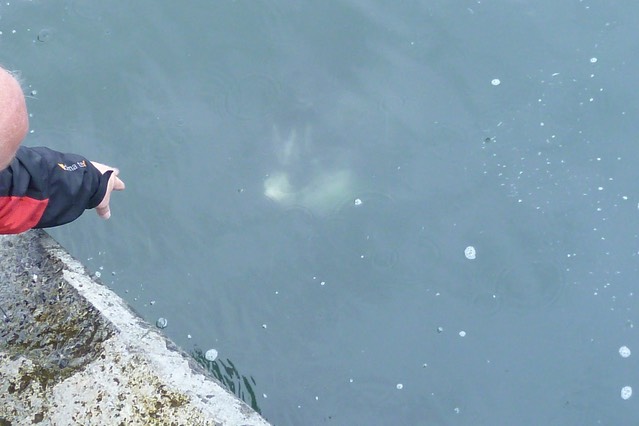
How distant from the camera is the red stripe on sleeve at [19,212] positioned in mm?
2244

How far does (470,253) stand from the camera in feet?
12.6

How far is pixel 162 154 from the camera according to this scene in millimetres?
4102

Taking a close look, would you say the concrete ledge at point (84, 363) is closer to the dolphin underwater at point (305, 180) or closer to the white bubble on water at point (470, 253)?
the dolphin underwater at point (305, 180)

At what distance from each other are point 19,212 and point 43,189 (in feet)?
0.36

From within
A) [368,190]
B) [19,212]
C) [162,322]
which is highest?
[19,212]

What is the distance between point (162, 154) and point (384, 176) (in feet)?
4.14

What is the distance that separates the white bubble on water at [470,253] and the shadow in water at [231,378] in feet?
4.26

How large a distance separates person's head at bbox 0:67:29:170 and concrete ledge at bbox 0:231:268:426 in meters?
1.03

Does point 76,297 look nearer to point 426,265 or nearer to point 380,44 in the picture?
point 426,265

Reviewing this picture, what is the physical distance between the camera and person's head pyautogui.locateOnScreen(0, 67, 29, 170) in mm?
1765

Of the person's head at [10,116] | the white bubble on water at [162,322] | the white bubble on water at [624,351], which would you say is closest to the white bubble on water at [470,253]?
the white bubble on water at [624,351]

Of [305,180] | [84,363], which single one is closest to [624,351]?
[305,180]

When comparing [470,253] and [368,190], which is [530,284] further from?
Result: [368,190]

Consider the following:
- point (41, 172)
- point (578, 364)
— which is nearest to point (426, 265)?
point (578, 364)
